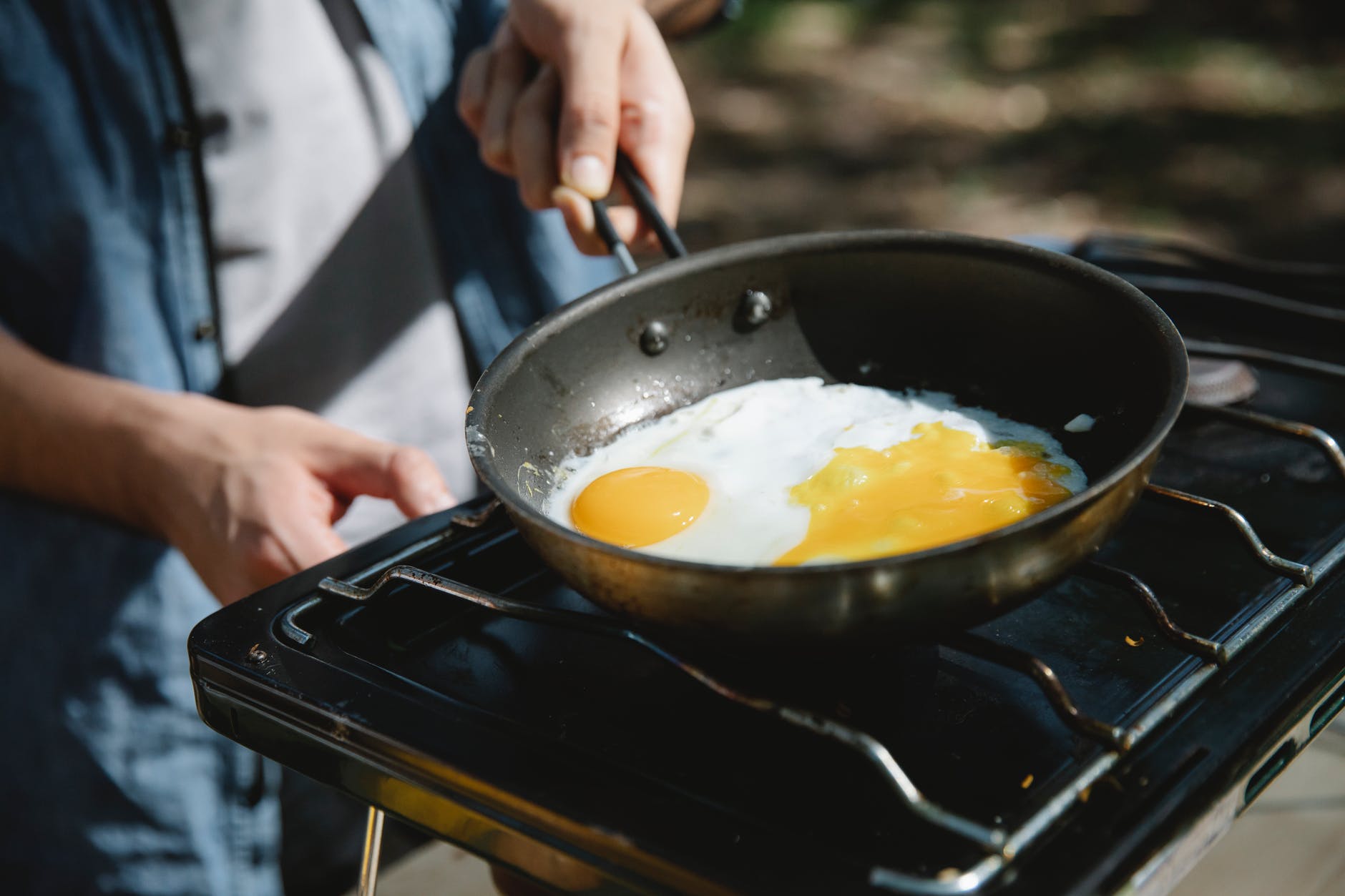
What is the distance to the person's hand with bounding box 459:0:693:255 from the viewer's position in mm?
1459

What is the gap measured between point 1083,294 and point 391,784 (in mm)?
859

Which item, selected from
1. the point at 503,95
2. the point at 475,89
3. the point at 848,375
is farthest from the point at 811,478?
the point at 475,89

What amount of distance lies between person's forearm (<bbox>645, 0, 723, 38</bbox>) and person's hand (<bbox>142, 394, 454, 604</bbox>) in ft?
3.91

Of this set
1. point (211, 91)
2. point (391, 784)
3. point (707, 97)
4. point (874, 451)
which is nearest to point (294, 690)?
point (391, 784)

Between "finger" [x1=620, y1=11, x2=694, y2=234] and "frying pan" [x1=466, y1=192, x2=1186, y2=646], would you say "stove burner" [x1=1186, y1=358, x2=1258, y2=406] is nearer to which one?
"frying pan" [x1=466, y1=192, x2=1186, y2=646]

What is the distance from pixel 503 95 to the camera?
1609mm

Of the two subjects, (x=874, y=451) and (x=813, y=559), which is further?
(x=874, y=451)

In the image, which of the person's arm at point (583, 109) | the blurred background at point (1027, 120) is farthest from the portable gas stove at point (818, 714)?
the blurred background at point (1027, 120)

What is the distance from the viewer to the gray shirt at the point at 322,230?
183cm

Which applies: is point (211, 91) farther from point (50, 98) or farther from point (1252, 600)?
point (1252, 600)

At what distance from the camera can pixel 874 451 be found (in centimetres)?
118

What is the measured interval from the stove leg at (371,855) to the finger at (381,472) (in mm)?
367

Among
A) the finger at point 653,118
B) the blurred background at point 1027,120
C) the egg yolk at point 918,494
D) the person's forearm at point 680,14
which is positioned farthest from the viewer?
the blurred background at point 1027,120

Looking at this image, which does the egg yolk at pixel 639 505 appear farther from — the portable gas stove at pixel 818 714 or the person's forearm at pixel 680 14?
the person's forearm at pixel 680 14
